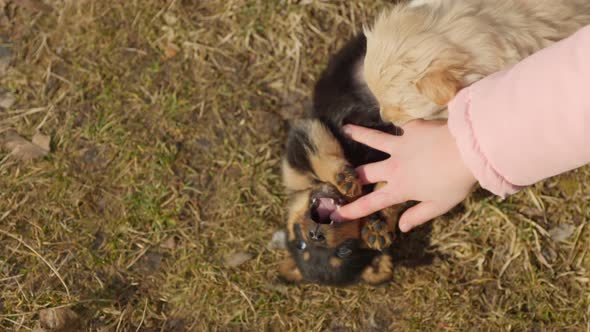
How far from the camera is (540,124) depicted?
1.76 meters

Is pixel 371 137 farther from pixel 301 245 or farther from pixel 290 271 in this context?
pixel 290 271

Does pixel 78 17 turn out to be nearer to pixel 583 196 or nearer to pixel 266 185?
pixel 266 185

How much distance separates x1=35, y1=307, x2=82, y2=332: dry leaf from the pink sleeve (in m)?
2.43

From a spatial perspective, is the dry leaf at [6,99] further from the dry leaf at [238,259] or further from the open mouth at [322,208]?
the open mouth at [322,208]

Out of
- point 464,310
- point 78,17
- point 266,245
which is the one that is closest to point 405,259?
point 464,310

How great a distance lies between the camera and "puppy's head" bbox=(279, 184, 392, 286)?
2633 mm

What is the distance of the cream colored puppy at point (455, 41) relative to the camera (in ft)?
7.26

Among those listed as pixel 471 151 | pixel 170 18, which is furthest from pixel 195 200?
pixel 471 151

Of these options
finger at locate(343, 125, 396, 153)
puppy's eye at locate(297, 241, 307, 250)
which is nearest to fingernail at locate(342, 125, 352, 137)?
finger at locate(343, 125, 396, 153)

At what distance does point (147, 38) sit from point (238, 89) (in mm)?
727

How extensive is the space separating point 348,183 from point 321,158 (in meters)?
0.22

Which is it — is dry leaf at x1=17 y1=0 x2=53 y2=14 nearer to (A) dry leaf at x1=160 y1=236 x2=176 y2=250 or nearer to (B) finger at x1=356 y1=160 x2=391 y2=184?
(A) dry leaf at x1=160 y1=236 x2=176 y2=250

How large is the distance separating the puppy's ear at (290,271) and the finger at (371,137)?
32.0 inches

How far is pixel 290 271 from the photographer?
9.79ft
